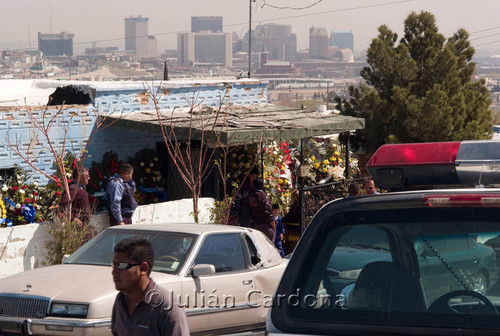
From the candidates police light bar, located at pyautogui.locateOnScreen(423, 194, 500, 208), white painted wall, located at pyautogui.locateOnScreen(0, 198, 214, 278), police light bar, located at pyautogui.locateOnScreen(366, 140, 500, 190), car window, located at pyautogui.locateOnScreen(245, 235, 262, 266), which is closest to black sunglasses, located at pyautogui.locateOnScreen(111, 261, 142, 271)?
police light bar, located at pyautogui.locateOnScreen(366, 140, 500, 190)

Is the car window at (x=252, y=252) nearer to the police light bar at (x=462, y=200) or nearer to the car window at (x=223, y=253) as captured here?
the car window at (x=223, y=253)

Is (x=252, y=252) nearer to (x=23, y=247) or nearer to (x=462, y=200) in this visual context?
(x=23, y=247)

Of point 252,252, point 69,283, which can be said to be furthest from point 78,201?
point 69,283

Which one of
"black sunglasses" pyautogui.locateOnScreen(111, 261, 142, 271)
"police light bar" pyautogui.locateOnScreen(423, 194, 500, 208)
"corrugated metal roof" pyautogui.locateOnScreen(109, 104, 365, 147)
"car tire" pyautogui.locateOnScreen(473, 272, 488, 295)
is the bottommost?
"corrugated metal roof" pyautogui.locateOnScreen(109, 104, 365, 147)

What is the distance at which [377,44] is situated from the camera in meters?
27.9

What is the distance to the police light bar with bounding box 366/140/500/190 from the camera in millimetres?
3760

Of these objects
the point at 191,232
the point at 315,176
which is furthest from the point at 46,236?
the point at 315,176

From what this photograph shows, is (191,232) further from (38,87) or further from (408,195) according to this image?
(38,87)

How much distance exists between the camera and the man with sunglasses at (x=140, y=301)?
4254 millimetres

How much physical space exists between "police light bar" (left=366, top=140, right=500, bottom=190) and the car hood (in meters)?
4.33

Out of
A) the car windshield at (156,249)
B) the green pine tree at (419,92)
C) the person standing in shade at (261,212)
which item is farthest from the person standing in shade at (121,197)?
the green pine tree at (419,92)

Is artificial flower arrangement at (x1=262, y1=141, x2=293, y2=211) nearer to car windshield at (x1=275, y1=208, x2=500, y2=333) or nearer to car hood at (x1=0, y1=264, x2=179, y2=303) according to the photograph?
car hood at (x1=0, y1=264, x2=179, y2=303)

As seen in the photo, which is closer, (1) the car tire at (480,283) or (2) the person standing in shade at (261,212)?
(1) the car tire at (480,283)

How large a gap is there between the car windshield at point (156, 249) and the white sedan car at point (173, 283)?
1 cm
